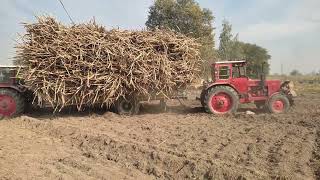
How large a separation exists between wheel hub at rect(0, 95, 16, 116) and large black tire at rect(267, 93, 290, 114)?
8.53m

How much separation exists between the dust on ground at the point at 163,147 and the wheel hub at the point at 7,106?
1154mm

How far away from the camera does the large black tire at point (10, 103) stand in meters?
14.8

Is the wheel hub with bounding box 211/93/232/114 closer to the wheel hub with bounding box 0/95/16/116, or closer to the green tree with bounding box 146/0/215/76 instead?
the wheel hub with bounding box 0/95/16/116

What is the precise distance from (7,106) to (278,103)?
9054 millimetres

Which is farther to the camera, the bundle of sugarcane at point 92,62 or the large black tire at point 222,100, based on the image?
the large black tire at point 222,100

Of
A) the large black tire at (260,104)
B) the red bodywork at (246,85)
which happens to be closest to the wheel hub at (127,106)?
the red bodywork at (246,85)

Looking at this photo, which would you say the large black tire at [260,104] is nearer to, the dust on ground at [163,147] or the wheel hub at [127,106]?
the dust on ground at [163,147]

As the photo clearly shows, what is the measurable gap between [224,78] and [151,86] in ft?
8.52

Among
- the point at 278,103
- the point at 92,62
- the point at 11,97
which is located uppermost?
the point at 92,62

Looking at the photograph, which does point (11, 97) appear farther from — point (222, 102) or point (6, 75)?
point (222, 102)

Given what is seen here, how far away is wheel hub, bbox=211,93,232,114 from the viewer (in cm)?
1497

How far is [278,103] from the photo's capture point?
15.1 meters

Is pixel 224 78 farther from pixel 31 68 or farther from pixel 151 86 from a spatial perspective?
pixel 31 68

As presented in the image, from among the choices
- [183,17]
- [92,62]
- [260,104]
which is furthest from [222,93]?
[183,17]
